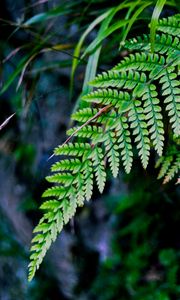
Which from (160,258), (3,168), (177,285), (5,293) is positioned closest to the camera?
(177,285)

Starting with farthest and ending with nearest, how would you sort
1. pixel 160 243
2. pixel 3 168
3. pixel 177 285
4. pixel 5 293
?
pixel 5 293, pixel 3 168, pixel 160 243, pixel 177 285

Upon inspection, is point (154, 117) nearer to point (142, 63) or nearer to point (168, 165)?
point (142, 63)

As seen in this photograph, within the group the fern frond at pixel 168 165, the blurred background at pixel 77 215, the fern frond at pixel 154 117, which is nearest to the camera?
the fern frond at pixel 154 117

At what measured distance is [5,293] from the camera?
3.24m

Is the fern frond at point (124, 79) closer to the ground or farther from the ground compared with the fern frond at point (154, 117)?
farther from the ground

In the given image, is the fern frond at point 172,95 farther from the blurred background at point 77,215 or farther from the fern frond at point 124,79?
the blurred background at point 77,215

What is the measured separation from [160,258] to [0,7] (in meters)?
1.48

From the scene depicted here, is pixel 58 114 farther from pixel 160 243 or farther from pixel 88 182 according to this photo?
pixel 88 182

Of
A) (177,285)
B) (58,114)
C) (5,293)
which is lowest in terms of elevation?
(5,293)

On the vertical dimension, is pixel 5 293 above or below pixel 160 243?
below

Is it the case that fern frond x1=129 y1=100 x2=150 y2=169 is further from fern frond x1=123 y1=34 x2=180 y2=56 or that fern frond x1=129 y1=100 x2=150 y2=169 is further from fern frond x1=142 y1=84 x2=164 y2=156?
fern frond x1=123 y1=34 x2=180 y2=56

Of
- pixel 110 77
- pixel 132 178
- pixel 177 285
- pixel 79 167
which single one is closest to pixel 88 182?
pixel 79 167

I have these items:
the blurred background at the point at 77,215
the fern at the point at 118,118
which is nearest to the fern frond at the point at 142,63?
the fern at the point at 118,118

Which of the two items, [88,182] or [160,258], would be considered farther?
[160,258]
